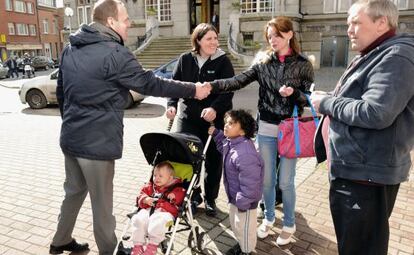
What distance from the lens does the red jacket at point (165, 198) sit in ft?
10.4

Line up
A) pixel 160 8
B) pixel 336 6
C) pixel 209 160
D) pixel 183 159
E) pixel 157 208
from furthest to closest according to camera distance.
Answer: pixel 160 8 < pixel 336 6 < pixel 209 160 < pixel 183 159 < pixel 157 208

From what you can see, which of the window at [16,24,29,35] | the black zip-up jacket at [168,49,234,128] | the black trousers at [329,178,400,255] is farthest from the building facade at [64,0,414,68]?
the window at [16,24,29,35]

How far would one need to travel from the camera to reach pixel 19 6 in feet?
162

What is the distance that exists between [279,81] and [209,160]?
140 centimetres

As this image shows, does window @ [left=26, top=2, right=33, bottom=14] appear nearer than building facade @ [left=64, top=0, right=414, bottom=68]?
No

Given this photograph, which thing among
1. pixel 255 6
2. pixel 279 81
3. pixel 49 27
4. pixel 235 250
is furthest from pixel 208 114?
pixel 49 27

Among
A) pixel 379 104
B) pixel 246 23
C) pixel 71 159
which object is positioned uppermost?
pixel 246 23

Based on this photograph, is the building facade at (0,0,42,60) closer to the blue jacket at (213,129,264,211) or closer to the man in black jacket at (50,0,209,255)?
the man in black jacket at (50,0,209,255)

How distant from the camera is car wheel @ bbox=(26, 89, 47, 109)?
41.8ft

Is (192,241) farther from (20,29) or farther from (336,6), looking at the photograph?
(20,29)

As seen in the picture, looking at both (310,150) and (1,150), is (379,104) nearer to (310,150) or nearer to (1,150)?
(310,150)

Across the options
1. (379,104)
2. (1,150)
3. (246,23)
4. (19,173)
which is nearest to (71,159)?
(379,104)

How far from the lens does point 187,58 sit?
4.22 meters

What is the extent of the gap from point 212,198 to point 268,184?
928 millimetres
